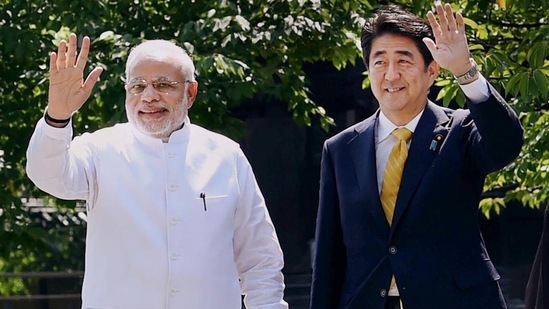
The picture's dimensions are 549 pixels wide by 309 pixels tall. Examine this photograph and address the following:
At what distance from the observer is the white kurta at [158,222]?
4.43 metres

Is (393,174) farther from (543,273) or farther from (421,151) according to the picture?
(543,273)

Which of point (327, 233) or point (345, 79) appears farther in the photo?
point (345, 79)

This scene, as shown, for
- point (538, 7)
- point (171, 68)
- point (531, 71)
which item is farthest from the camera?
point (538, 7)

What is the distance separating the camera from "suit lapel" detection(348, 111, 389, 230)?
429 cm

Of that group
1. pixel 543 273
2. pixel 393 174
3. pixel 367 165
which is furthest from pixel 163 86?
pixel 543 273

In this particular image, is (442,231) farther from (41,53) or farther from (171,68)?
(41,53)

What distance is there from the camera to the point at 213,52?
27.4ft

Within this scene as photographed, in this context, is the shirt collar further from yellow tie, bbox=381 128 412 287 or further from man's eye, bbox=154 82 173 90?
man's eye, bbox=154 82 173 90

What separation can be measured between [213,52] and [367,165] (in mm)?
4132

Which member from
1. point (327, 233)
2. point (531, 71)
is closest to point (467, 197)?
point (327, 233)

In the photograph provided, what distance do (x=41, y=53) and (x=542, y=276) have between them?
526 cm

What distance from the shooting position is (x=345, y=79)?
12438mm

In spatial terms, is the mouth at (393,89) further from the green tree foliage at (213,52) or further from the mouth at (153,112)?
the green tree foliage at (213,52)

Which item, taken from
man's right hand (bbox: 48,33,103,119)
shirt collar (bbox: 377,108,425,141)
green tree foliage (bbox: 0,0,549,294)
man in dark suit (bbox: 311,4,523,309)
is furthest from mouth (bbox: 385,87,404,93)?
green tree foliage (bbox: 0,0,549,294)
